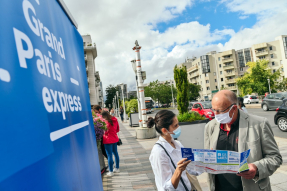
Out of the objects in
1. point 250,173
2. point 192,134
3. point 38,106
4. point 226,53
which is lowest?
point 192,134

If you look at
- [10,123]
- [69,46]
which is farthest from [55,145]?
[69,46]

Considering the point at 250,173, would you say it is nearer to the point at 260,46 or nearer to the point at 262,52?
the point at 260,46

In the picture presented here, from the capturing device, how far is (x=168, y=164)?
84.7 inches

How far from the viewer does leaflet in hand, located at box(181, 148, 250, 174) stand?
66.8 inches

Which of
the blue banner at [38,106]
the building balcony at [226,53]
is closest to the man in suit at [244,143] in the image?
the blue banner at [38,106]

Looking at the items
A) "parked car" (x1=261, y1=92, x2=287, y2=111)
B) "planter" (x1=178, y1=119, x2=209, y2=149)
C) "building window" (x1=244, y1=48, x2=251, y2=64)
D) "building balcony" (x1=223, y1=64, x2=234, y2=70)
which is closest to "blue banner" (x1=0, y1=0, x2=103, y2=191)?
"planter" (x1=178, y1=119, x2=209, y2=149)

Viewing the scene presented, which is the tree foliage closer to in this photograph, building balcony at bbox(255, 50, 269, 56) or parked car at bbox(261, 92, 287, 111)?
building balcony at bbox(255, 50, 269, 56)

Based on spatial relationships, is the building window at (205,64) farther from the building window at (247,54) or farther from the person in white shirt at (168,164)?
the person in white shirt at (168,164)

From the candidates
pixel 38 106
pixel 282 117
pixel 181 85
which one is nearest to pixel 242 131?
pixel 38 106

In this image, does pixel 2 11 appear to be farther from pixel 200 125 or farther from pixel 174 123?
pixel 200 125

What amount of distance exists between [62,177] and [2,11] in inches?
32.1

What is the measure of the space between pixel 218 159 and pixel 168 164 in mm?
573

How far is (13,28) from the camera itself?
37.0 inches

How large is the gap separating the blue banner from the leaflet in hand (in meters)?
0.83
